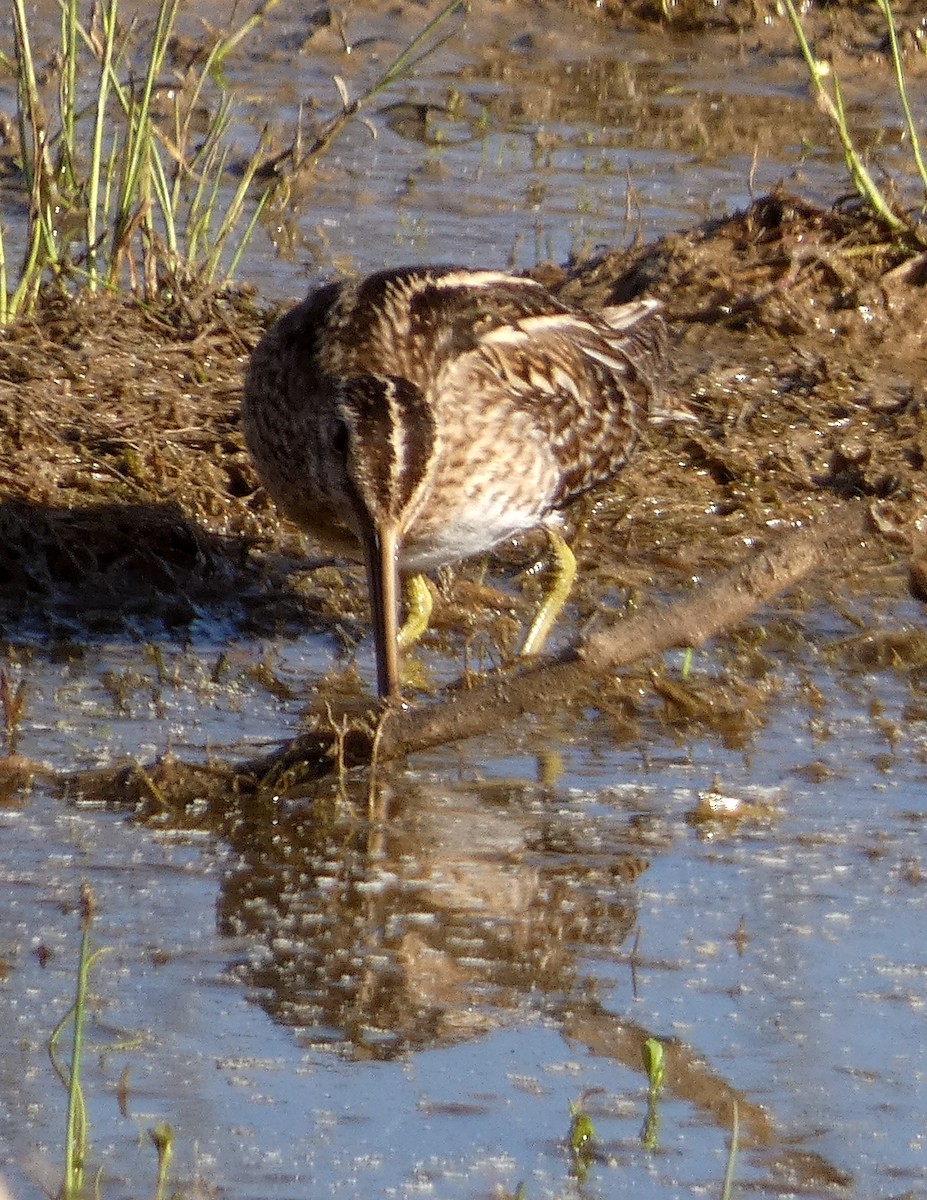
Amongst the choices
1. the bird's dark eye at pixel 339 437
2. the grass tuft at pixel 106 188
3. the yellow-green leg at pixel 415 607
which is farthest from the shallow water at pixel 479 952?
the grass tuft at pixel 106 188

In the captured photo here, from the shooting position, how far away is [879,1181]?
3.11 metres

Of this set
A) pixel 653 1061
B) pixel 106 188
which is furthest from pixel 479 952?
pixel 106 188

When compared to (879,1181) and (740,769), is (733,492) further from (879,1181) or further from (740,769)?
(879,1181)

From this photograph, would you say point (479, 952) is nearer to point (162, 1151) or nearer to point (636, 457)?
point (162, 1151)

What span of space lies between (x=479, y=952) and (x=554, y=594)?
1868mm

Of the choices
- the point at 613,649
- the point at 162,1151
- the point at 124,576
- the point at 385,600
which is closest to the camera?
the point at 162,1151

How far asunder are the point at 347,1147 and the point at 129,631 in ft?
8.25

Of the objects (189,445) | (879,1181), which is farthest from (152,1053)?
(189,445)

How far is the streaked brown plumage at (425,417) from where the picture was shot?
465 centimetres

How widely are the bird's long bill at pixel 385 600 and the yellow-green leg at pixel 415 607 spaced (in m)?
0.85

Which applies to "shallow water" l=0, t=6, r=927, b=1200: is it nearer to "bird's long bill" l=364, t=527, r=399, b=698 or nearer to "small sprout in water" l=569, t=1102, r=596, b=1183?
"small sprout in water" l=569, t=1102, r=596, b=1183

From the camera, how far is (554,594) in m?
5.55

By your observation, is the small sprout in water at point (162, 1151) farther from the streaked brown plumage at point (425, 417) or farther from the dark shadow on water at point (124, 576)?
the dark shadow on water at point (124, 576)

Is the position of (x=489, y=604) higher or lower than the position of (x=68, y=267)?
lower
